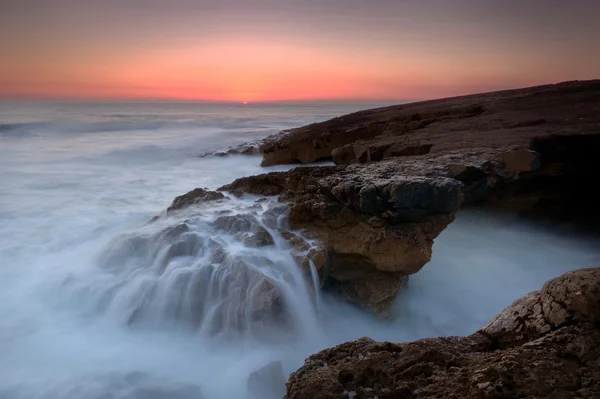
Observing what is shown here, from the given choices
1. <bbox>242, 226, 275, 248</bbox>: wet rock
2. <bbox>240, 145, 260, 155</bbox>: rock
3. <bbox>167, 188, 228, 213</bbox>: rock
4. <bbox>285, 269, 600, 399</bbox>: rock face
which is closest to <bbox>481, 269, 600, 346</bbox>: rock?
<bbox>285, 269, 600, 399</bbox>: rock face

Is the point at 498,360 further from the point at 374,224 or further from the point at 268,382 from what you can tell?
the point at 374,224

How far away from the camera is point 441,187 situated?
4598 mm

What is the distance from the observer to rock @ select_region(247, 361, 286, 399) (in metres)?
3.65

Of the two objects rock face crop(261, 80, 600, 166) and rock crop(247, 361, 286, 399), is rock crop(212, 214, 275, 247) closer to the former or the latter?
rock crop(247, 361, 286, 399)

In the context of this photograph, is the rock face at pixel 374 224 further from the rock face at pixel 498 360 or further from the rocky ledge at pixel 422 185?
the rock face at pixel 498 360

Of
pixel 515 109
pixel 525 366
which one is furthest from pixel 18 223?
pixel 515 109

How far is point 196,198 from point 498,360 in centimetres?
523

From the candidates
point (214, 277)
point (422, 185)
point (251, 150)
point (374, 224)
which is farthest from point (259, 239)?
point (251, 150)

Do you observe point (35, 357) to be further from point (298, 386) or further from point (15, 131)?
point (15, 131)

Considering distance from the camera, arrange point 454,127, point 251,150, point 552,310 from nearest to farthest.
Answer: point 552,310 → point 454,127 → point 251,150

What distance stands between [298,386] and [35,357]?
3.37m

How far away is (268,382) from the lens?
148 inches

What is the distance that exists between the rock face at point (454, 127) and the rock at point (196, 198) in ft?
9.33

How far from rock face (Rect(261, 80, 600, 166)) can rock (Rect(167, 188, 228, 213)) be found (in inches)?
112
